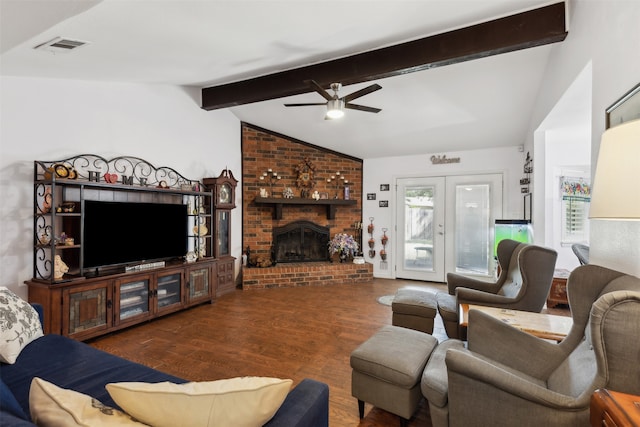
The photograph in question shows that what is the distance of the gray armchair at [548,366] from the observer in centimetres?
109

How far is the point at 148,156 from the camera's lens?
396 cm

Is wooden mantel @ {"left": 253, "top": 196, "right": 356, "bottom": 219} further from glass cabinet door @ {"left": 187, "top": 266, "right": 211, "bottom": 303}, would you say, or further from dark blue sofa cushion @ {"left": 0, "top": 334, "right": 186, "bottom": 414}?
dark blue sofa cushion @ {"left": 0, "top": 334, "right": 186, "bottom": 414}

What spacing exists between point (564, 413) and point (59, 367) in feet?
8.05

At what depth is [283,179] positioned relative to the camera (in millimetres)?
5715

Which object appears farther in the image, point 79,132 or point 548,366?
point 79,132

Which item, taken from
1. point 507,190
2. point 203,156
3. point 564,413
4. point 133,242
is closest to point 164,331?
point 133,242

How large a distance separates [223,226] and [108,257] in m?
1.69

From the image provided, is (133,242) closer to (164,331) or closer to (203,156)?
(164,331)

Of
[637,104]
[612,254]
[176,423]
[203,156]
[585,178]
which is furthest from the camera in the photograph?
[203,156]

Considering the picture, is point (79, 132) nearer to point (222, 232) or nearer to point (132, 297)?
point (132, 297)

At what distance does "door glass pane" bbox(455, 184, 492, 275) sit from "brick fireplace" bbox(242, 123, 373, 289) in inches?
64.6

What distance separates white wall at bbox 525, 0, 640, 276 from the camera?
4.85 feet

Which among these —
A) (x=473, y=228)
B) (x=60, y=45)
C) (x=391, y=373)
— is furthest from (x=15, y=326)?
(x=473, y=228)

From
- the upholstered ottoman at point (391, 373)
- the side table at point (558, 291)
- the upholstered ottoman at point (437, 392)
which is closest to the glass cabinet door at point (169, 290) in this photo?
the upholstered ottoman at point (391, 373)
